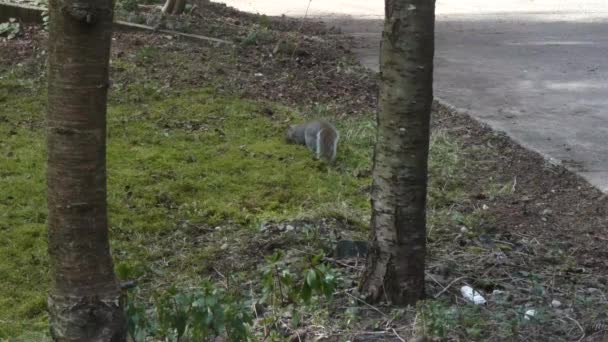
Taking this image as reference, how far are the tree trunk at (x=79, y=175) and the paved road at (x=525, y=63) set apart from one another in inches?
167

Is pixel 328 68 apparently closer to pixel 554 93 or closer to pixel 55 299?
pixel 554 93

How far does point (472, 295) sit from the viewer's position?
399cm

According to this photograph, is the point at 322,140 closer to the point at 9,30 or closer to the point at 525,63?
the point at 9,30

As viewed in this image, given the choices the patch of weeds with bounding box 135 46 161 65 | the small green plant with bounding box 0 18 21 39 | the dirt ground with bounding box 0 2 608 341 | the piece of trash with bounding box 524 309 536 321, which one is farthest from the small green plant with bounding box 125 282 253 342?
the small green plant with bounding box 0 18 21 39

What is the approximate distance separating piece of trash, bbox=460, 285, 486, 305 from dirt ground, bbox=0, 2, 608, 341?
0.04 m

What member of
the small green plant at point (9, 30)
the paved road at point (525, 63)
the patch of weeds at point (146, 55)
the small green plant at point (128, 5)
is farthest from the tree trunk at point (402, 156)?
the small green plant at point (128, 5)

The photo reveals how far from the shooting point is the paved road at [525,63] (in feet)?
25.6

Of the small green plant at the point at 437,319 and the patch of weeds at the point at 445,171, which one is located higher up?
the small green plant at the point at 437,319

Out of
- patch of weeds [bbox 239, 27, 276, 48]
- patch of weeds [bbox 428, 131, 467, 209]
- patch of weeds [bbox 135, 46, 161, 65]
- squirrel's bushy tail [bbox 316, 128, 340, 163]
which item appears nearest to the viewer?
patch of weeds [bbox 428, 131, 467, 209]

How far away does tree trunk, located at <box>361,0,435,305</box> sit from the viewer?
12.1 ft

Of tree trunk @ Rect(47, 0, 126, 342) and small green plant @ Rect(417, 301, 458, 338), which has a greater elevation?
tree trunk @ Rect(47, 0, 126, 342)

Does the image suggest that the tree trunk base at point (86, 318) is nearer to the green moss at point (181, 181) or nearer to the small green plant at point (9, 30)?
the green moss at point (181, 181)

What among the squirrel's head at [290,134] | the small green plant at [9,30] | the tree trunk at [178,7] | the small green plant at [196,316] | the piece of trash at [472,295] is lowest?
the piece of trash at [472,295]

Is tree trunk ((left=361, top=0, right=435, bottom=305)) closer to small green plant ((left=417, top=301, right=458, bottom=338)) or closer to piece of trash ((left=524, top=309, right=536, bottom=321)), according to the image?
Answer: small green plant ((left=417, top=301, right=458, bottom=338))
